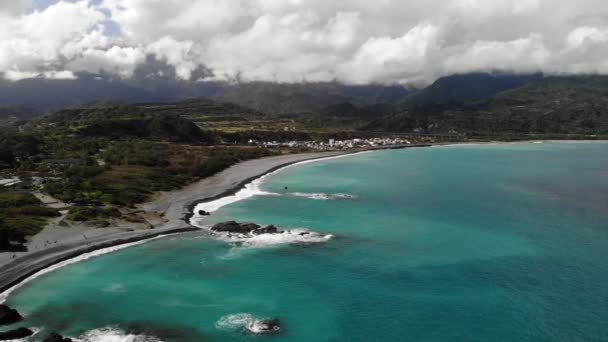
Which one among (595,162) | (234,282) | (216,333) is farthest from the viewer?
(595,162)

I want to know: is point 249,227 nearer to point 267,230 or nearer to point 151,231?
point 267,230

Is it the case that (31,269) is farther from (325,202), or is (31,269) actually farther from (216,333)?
(325,202)

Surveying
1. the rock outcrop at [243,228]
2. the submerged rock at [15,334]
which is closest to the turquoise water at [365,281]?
the submerged rock at [15,334]

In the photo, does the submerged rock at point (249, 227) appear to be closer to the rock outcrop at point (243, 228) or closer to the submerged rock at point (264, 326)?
the rock outcrop at point (243, 228)

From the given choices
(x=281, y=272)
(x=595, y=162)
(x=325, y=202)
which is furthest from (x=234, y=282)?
(x=595, y=162)

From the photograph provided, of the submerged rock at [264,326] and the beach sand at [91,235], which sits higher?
the beach sand at [91,235]

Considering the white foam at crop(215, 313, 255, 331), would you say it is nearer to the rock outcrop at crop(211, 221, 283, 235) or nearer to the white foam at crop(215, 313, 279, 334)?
the white foam at crop(215, 313, 279, 334)

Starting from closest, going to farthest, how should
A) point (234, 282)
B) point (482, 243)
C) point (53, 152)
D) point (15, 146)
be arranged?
1. point (234, 282)
2. point (482, 243)
3. point (15, 146)
4. point (53, 152)

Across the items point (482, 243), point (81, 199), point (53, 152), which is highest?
point (53, 152)
